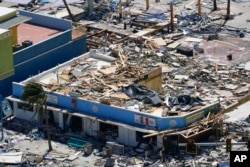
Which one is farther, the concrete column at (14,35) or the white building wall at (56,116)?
the concrete column at (14,35)

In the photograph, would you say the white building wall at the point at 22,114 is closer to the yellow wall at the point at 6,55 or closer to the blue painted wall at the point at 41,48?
the yellow wall at the point at 6,55

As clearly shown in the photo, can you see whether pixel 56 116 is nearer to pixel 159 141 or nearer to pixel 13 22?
pixel 159 141

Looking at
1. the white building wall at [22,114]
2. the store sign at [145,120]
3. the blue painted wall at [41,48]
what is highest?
the blue painted wall at [41,48]

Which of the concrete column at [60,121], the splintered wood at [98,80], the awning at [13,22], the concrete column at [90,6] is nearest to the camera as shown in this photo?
the splintered wood at [98,80]

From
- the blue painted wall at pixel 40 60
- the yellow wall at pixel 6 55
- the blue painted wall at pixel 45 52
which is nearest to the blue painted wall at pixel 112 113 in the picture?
the yellow wall at pixel 6 55

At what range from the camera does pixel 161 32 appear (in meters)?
79.6

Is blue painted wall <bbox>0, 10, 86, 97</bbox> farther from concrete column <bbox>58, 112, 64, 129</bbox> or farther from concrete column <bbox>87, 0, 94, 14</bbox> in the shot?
concrete column <bbox>87, 0, 94, 14</bbox>

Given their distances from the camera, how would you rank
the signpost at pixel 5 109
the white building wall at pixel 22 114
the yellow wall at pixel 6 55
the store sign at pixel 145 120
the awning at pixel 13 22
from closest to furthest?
the store sign at pixel 145 120 < the white building wall at pixel 22 114 < the signpost at pixel 5 109 < the yellow wall at pixel 6 55 < the awning at pixel 13 22

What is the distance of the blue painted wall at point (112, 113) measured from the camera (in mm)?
59312

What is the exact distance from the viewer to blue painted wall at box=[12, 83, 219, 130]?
59.3 metres

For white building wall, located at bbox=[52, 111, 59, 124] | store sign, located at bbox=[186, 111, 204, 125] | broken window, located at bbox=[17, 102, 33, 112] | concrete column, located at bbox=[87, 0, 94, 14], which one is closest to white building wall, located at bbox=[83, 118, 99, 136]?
white building wall, located at bbox=[52, 111, 59, 124]

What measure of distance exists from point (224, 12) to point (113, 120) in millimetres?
26304

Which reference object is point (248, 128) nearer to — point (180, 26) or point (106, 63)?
point (106, 63)

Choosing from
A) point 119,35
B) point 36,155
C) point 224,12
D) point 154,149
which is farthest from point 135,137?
point 224,12
